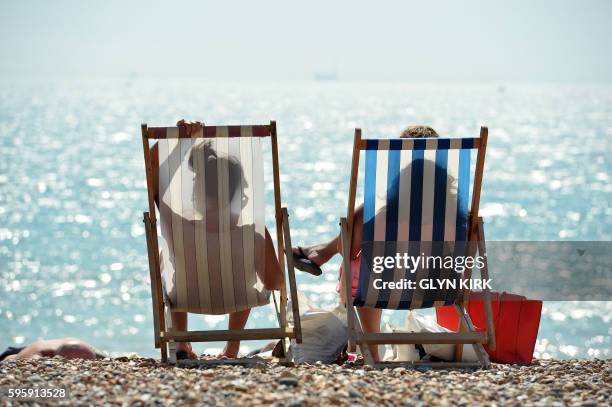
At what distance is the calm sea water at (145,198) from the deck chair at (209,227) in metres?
6.58

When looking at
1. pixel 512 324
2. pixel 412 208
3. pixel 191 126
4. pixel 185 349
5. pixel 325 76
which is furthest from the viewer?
pixel 325 76

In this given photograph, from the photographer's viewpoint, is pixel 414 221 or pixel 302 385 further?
pixel 414 221

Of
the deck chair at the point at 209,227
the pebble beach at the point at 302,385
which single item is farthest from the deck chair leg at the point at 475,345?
the deck chair at the point at 209,227

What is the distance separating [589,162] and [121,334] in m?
25.8

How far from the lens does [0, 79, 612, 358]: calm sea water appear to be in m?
13.2

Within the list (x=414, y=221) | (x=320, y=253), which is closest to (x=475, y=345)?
(x=414, y=221)

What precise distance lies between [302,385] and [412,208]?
112 centimetres

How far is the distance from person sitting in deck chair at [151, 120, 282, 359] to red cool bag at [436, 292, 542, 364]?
0.92 m

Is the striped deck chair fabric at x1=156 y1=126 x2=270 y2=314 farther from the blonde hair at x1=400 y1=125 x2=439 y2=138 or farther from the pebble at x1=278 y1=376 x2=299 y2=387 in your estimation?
the pebble at x1=278 y1=376 x2=299 y2=387

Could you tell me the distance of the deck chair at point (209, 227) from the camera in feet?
14.2

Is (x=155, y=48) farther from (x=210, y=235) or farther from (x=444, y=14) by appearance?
(x=210, y=235)

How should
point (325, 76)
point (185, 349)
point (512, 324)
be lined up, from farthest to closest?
point (325, 76), point (512, 324), point (185, 349)

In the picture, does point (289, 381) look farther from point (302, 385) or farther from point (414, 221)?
point (414, 221)

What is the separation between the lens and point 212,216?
14.4 feet
